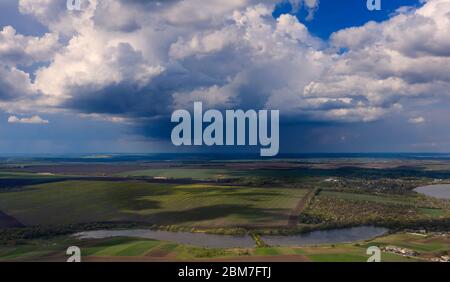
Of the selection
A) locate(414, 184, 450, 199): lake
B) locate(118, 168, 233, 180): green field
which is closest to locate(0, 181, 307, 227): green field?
locate(118, 168, 233, 180): green field

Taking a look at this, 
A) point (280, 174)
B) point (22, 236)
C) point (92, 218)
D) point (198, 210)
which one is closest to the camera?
point (22, 236)

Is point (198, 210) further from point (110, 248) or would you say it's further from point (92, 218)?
point (110, 248)

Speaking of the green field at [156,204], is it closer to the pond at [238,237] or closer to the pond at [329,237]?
the pond at [238,237]

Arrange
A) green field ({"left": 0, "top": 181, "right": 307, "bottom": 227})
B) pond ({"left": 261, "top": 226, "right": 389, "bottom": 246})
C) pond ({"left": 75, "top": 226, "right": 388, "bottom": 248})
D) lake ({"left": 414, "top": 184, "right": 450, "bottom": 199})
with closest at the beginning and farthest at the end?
1. pond ({"left": 75, "top": 226, "right": 388, "bottom": 248})
2. pond ({"left": 261, "top": 226, "right": 389, "bottom": 246})
3. green field ({"left": 0, "top": 181, "right": 307, "bottom": 227})
4. lake ({"left": 414, "top": 184, "right": 450, "bottom": 199})


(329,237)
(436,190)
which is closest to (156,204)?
(329,237)

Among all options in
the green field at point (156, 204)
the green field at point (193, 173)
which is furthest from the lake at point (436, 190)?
the green field at point (193, 173)

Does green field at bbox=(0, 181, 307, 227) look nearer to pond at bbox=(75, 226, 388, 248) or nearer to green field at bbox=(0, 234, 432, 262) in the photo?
pond at bbox=(75, 226, 388, 248)

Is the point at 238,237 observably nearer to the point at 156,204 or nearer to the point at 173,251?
the point at 173,251
